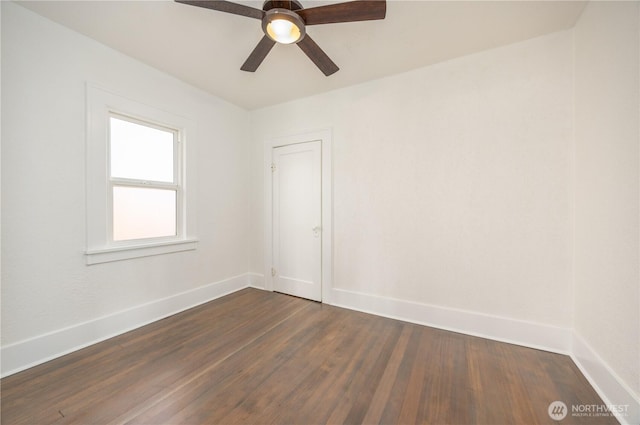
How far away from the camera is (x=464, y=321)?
7.83 feet

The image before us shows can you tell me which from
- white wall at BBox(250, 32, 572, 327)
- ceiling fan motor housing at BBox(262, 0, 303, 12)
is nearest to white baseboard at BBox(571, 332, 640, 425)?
white wall at BBox(250, 32, 572, 327)

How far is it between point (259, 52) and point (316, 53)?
452mm

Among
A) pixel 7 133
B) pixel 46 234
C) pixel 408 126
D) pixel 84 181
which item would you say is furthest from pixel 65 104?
pixel 408 126

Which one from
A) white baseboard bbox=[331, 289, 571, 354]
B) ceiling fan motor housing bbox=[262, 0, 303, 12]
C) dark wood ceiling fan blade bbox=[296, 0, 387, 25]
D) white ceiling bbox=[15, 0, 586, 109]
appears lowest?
white baseboard bbox=[331, 289, 571, 354]

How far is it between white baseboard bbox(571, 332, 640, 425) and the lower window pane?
12.9ft

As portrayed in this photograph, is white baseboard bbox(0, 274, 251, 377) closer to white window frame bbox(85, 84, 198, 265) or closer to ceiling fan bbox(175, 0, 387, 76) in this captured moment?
white window frame bbox(85, 84, 198, 265)

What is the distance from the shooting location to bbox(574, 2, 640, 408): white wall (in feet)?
4.47

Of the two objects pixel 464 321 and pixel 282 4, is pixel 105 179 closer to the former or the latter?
pixel 282 4

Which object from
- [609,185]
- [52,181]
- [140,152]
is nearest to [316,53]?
[140,152]

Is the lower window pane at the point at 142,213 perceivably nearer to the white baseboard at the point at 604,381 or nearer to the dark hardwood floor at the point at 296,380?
the dark hardwood floor at the point at 296,380

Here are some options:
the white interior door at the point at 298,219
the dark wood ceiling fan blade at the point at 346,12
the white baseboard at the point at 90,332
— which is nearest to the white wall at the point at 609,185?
the dark wood ceiling fan blade at the point at 346,12

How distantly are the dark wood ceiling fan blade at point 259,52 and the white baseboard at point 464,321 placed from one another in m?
2.59

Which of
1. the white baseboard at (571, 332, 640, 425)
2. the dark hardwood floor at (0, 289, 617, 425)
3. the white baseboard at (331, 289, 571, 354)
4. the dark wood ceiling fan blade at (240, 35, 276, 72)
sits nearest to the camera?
the white baseboard at (571, 332, 640, 425)

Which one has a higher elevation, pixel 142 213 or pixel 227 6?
pixel 227 6
